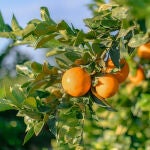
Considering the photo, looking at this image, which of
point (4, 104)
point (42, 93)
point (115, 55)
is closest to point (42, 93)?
point (42, 93)

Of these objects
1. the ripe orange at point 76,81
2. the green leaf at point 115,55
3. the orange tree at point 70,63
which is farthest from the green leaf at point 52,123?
the green leaf at point 115,55

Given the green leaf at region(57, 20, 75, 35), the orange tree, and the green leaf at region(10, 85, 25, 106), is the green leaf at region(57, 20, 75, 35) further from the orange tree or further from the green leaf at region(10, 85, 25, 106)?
the green leaf at region(10, 85, 25, 106)

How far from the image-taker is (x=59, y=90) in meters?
1.07

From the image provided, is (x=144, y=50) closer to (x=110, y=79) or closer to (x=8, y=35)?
A: (x=110, y=79)

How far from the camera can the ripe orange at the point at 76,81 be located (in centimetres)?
97

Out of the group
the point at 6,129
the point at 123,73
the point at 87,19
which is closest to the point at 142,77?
the point at 123,73

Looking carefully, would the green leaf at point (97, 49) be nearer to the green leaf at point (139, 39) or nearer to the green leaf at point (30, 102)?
the green leaf at point (139, 39)

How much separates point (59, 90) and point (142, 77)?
263 millimetres

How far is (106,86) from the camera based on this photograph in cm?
99

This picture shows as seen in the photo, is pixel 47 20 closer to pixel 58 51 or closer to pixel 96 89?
pixel 58 51

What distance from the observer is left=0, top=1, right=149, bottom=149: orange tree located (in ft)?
3.17

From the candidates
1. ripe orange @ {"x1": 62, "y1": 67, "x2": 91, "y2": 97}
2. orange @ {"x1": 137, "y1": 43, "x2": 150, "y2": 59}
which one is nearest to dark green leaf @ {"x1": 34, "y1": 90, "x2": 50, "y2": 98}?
ripe orange @ {"x1": 62, "y1": 67, "x2": 91, "y2": 97}

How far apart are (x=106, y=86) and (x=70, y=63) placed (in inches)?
3.9

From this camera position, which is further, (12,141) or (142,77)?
(12,141)
